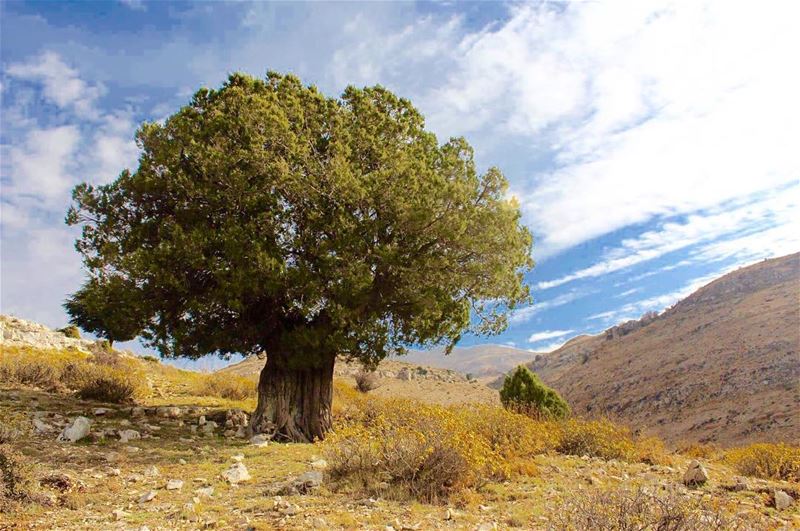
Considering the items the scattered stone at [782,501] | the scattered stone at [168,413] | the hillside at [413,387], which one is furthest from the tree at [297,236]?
the hillside at [413,387]

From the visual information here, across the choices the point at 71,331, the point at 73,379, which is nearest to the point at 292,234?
the point at 73,379

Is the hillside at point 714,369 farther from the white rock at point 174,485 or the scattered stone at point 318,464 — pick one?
the white rock at point 174,485

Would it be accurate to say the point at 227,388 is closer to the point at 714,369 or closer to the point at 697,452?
the point at 697,452

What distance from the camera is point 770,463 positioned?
40.9 ft

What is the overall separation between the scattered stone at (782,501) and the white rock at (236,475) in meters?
8.55

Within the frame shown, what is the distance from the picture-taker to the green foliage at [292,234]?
13305 millimetres

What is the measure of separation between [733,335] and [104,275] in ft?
175

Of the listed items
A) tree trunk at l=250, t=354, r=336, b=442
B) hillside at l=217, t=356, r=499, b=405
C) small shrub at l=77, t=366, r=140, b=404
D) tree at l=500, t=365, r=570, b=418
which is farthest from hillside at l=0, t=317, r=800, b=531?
hillside at l=217, t=356, r=499, b=405

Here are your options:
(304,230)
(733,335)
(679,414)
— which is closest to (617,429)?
(304,230)

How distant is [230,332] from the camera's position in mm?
14852

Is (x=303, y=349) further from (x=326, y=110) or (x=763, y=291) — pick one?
(x=763, y=291)

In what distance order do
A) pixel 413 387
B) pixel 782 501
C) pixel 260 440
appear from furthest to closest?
pixel 413 387
pixel 260 440
pixel 782 501

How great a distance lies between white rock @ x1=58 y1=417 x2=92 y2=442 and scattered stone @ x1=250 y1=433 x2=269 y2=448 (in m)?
3.65

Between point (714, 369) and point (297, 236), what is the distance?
139 feet
